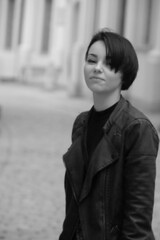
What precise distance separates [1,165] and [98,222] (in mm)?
6019

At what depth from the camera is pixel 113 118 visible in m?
2.26

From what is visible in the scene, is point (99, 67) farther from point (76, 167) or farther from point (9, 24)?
point (9, 24)

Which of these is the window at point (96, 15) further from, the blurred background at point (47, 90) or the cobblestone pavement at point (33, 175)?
the cobblestone pavement at point (33, 175)

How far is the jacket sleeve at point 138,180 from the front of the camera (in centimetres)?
219

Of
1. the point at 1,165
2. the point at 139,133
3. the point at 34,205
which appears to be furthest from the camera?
the point at 1,165

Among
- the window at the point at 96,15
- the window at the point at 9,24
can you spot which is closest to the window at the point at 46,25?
the window at the point at 9,24

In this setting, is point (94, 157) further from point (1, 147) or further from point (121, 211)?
point (1, 147)

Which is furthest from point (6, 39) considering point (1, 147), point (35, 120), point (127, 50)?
point (127, 50)

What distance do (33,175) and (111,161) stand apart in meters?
5.40

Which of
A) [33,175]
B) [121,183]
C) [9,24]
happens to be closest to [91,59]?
[121,183]

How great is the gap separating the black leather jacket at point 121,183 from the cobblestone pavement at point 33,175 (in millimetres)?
2722

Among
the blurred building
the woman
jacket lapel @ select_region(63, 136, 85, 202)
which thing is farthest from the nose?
the blurred building

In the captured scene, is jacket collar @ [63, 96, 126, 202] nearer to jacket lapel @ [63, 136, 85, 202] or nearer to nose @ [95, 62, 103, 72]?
A: jacket lapel @ [63, 136, 85, 202]

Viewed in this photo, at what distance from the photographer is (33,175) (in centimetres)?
754
